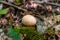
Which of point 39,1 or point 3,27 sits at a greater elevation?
point 39,1

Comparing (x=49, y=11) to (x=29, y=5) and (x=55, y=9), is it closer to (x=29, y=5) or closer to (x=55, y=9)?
(x=55, y=9)

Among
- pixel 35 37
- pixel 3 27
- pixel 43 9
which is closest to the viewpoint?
pixel 35 37

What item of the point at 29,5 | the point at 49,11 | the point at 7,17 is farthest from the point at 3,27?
the point at 49,11

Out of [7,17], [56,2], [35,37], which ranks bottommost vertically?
[35,37]

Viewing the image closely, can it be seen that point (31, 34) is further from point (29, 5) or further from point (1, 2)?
point (1, 2)

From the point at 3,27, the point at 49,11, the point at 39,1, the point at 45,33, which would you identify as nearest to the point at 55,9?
the point at 49,11

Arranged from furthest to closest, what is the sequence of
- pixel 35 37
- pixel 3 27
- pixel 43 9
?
pixel 43 9 < pixel 3 27 < pixel 35 37

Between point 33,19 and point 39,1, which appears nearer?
point 33,19
